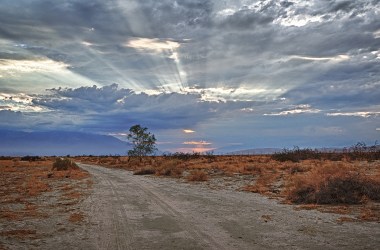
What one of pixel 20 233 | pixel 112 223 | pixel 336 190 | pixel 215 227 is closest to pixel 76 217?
pixel 112 223

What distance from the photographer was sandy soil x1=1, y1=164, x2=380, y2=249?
8711 mm

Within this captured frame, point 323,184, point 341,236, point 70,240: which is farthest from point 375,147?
point 70,240

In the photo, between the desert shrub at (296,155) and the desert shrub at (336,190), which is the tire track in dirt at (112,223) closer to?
the desert shrub at (336,190)

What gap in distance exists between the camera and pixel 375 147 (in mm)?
40281

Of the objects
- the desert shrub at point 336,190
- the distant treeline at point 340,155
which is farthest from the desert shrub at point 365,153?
the desert shrub at point 336,190

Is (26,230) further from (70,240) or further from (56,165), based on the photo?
(56,165)

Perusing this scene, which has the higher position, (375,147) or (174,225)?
(375,147)

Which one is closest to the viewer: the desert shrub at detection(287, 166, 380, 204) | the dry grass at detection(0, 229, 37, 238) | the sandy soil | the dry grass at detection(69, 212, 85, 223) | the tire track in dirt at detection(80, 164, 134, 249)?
the sandy soil

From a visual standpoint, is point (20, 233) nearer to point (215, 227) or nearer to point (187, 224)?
point (187, 224)

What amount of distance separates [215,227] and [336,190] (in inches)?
283

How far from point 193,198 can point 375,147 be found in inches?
1194

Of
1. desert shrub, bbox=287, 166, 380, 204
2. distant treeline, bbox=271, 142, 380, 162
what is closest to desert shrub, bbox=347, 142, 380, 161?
distant treeline, bbox=271, 142, 380, 162

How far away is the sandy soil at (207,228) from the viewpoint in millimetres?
8711

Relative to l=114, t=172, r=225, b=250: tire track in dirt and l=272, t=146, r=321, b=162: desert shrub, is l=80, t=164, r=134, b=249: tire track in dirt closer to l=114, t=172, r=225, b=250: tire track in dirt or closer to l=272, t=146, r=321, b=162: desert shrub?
l=114, t=172, r=225, b=250: tire track in dirt
